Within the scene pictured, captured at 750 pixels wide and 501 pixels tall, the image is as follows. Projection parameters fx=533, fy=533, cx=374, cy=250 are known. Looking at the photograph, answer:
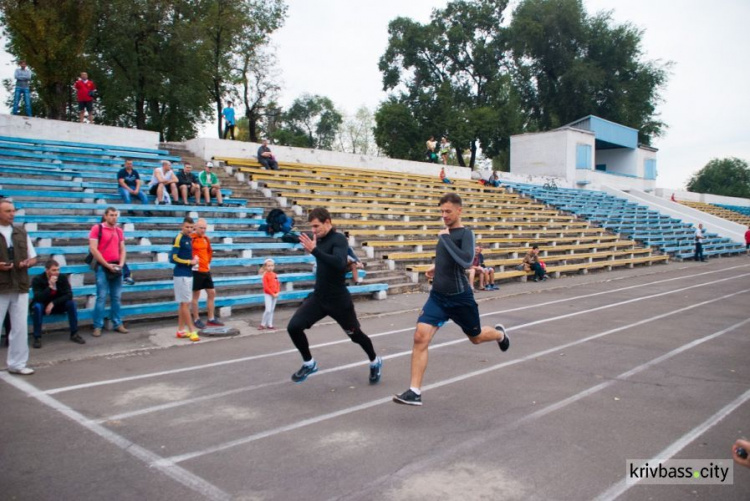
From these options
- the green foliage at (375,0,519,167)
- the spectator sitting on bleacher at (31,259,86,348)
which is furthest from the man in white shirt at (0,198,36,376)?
the green foliage at (375,0,519,167)

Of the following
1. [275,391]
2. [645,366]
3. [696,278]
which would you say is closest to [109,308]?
[275,391]

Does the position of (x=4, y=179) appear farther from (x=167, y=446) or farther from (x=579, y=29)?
(x=579, y=29)

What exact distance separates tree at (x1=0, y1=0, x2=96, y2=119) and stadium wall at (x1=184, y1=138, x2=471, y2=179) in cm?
448

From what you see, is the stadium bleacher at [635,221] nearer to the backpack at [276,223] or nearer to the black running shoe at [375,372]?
the backpack at [276,223]

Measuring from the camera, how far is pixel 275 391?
18.7 feet

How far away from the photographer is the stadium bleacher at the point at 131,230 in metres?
9.42

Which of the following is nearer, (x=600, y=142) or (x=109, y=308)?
(x=109, y=308)

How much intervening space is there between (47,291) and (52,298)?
0.12 metres

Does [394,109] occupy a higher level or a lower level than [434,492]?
higher

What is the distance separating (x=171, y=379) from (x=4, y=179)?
8.17 m

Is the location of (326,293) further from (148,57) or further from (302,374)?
(148,57)

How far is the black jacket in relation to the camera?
7.65 m

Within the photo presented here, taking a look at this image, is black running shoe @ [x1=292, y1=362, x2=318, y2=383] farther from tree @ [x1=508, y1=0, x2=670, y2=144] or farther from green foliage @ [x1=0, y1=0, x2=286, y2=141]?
tree @ [x1=508, y1=0, x2=670, y2=144]

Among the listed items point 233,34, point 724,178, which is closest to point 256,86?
point 233,34
